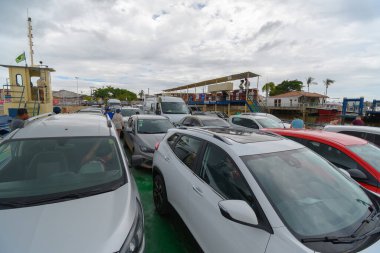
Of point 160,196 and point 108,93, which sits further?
point 108,93

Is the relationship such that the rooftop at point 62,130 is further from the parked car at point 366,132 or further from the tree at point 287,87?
the tree at point 287,87

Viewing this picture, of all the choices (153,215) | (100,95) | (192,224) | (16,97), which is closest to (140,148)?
(153,215)

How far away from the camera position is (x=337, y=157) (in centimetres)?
346

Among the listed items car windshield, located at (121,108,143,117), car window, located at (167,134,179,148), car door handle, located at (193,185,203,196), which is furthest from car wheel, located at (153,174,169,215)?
car windshield, located at (121,108,143,117)

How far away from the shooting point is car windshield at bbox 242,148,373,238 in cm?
160

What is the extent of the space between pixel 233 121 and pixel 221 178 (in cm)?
760

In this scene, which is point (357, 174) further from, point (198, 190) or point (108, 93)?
point (108, 93)

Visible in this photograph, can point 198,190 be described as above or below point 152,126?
below

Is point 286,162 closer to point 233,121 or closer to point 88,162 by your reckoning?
point 88,162

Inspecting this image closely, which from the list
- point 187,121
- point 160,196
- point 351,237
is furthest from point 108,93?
point 351,237

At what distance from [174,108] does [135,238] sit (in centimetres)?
1232

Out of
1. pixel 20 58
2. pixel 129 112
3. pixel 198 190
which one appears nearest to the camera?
pixel 198 190

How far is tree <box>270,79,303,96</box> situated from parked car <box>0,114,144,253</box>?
7055cm

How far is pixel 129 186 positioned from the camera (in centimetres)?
221
